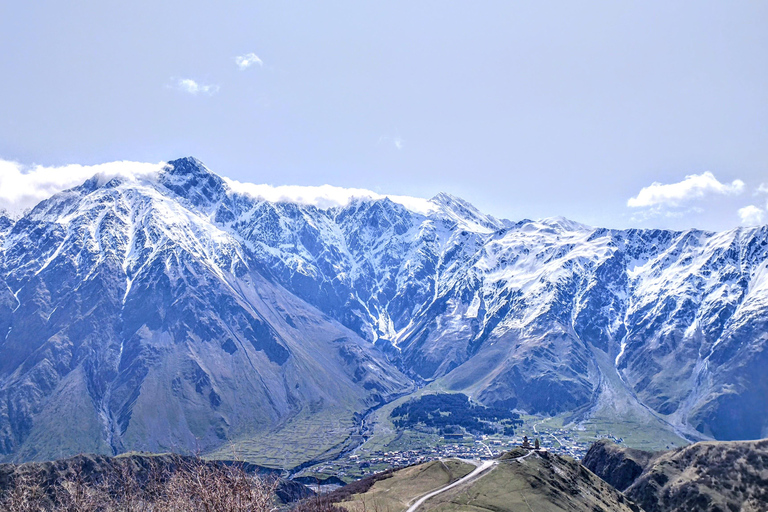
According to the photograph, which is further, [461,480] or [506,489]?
[461,480]

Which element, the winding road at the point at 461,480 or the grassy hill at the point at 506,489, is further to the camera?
the winding road at the point at 461,480

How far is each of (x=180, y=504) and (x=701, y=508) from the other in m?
196

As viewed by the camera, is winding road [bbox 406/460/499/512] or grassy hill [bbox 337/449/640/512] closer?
grassy hill [bbox 337/449/640/512]

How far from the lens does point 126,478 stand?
58188 mm

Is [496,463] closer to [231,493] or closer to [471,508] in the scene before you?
[471,508]

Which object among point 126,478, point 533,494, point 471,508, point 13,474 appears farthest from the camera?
point 13,474

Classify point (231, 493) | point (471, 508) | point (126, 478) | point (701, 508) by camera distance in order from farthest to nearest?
1. point (701, 508)
2. point (471, 508)
3. point (126, 478)
4. point (231, 493)

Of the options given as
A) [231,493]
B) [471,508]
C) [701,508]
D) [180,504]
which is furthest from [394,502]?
[231,493]

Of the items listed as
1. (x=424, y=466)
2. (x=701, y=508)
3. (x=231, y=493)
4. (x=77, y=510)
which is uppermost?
(x=231, y=493)

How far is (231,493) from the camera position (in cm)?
3594

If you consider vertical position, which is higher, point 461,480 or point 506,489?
point 506,489

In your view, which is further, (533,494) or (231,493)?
(533,494)

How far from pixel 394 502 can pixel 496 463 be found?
37.6 m

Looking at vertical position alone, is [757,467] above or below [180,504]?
below
